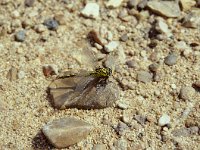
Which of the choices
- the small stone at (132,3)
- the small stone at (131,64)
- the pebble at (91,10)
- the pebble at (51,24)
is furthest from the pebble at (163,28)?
the pebble at (51,24)

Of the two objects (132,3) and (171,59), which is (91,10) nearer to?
(132,3)

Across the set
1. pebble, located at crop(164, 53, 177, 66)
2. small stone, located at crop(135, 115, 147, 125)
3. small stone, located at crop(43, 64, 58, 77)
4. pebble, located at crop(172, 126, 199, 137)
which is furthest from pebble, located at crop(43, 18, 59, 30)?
pebble, located at crop(172, 126, 199, 137)

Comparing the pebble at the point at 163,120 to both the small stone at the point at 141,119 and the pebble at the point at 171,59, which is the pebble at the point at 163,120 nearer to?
the small stone at the point at 141,119

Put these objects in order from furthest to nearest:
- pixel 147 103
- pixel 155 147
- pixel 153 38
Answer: pixel 153 38 < pixel 147 103 < pixel 155 147

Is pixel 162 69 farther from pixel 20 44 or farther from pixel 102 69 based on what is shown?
pixel 20 44

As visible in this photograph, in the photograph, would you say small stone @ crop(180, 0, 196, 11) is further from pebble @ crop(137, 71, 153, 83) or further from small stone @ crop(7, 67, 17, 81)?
small stone @ crop(7, 67, 17, 81)

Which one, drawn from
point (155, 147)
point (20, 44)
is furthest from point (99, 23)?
point (155, 147)
